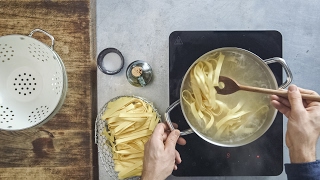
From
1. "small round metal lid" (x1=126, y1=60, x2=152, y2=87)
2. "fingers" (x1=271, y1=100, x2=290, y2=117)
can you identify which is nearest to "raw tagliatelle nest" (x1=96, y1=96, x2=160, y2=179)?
"small round metal lid" (x1=126, y1=60, x2=152, y2=87)

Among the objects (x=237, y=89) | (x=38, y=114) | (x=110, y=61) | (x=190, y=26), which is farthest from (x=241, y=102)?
(x=38, y=114)

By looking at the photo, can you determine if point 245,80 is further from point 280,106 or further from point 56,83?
point 56,83

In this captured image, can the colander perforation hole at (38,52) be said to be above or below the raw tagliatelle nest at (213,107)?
above

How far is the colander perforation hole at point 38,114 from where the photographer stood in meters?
0.98

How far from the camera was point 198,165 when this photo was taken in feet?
3.56

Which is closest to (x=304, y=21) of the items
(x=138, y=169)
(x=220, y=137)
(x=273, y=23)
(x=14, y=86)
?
(x=273, y=23)

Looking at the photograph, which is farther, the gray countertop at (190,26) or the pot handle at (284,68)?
the gray countertop at (190,26)

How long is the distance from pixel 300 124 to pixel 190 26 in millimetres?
438

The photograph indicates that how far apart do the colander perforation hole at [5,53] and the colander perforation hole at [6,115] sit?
131 millimetres

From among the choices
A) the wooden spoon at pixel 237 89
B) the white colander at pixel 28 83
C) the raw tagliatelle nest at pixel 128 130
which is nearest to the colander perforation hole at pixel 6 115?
the white colander at pixel 28 83

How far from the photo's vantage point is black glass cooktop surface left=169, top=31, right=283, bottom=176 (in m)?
1.06

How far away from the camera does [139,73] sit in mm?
1082

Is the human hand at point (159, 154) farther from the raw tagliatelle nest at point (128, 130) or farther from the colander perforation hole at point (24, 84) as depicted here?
the colander perforation hole at point (24, 84)

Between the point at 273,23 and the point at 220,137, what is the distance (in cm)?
41
